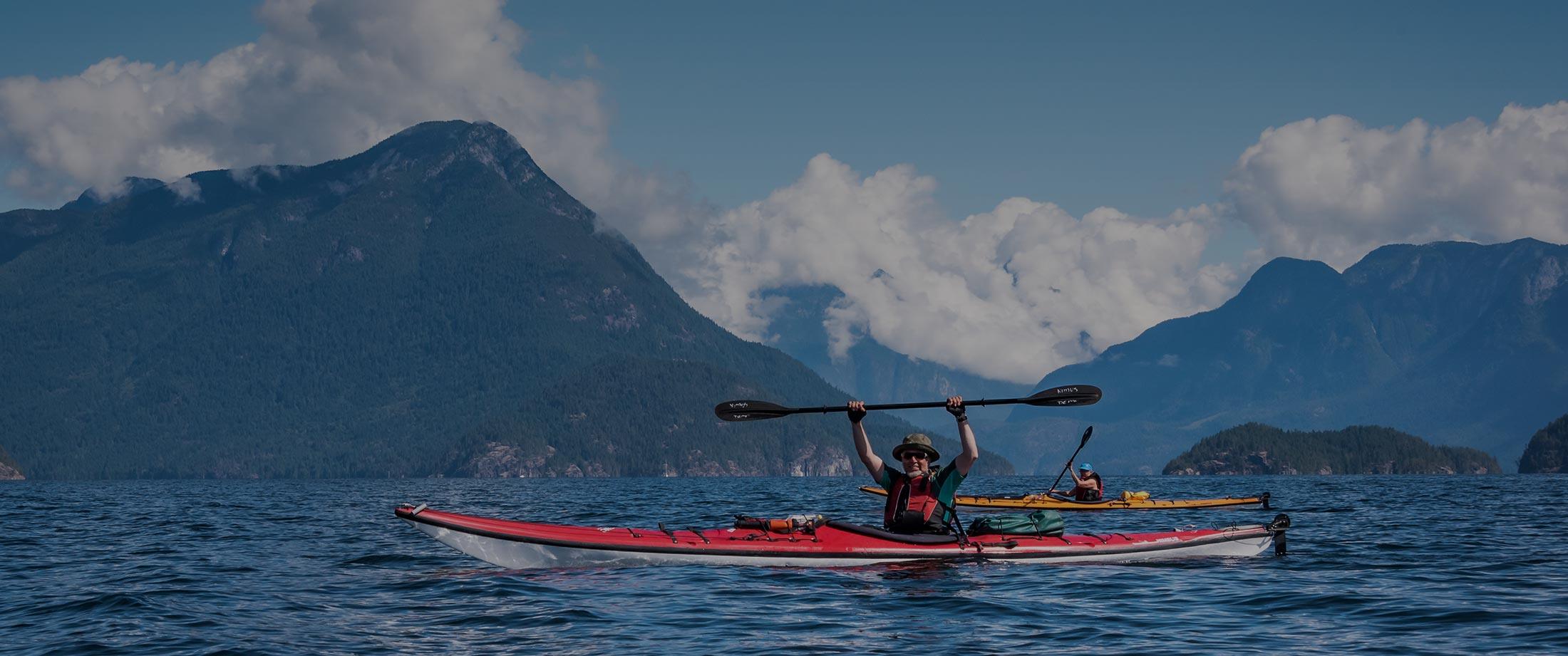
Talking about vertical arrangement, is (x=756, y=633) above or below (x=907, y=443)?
below

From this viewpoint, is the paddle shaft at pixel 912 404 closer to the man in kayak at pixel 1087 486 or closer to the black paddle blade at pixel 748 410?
the black paddle blade at pixel 748 410

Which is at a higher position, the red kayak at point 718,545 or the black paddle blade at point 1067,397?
the black paddle blade at point 1067,397

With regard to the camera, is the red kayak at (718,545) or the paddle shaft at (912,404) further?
the paddle shaft at (912,404)

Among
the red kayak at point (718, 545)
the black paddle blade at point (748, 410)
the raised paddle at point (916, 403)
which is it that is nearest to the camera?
the red kayak at point (718, 545)

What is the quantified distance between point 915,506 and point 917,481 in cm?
44

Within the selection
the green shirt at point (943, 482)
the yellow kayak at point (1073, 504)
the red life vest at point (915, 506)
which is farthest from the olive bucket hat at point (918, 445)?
the yellow kayak at point (1073, 504)

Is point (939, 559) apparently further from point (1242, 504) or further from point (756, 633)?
point (1242, 504)

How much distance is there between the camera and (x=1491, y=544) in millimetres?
34500

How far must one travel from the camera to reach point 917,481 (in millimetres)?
25406

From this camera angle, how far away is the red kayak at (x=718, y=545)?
2448 centimetres

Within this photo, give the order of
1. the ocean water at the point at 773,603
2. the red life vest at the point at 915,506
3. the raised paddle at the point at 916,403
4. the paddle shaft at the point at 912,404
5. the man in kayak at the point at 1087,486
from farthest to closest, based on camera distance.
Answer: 1. the man in kayak at the point at 1087,486
2. the raised paddle at the point at 916,403
3. the red life vest at the point at 915,506
4. the paddle shaft at the point at 912,404
5. the ocean water at the point at 773,603

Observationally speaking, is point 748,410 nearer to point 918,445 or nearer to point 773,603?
point 918,445

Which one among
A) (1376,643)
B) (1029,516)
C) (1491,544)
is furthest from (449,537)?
(1491,544)

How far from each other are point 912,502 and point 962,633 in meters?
6.29
